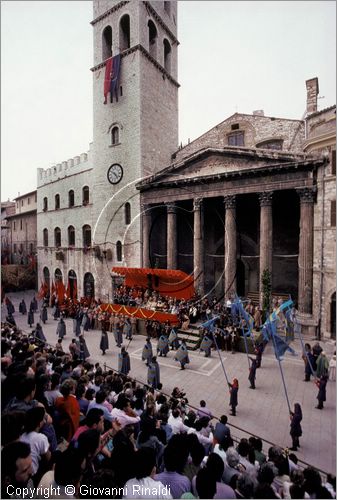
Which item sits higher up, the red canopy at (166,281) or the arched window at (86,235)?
the arched window at (86,235)

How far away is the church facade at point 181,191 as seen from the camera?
18.4 meters

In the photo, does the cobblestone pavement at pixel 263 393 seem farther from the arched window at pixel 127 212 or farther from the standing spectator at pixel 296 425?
the arched window at pixel 127 212

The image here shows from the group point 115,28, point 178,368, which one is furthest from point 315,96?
point 178,368

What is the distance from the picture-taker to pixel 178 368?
45.5 ft

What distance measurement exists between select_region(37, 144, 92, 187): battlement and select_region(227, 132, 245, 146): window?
14017 millimetres

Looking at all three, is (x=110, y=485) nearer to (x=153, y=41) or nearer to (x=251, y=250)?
(x=251, y=250)

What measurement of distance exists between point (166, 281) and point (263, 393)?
1017 cm

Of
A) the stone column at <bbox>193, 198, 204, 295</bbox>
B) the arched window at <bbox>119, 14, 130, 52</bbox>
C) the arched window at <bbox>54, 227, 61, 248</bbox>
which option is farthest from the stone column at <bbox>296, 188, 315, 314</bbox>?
the arched window at <bbox>54, 227, 61, 248</bbox>

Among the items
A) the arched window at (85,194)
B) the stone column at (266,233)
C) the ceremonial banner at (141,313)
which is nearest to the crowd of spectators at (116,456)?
the ceremonial banner at (141,313)

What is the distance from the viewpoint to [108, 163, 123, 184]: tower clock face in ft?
85.9

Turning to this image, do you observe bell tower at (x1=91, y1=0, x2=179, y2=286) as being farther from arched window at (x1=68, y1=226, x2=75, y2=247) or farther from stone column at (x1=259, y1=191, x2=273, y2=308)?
stone column at (x1=259, y1=191, x2=273, y2=308)

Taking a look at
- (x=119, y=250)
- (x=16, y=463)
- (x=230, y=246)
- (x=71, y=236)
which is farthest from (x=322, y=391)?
(x=71, y=236)

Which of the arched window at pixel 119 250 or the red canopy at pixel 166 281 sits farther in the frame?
the arched window at pixel 119 250

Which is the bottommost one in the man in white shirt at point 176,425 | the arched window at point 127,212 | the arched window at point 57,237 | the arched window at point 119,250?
the man in white shirt at point 176,425
